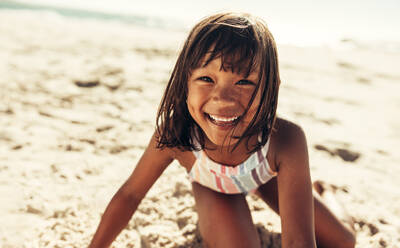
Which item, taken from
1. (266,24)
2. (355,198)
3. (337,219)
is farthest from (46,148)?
(355,198)

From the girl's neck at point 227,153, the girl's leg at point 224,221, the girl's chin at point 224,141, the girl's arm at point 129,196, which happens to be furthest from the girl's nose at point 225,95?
the girl's leg at point 224,221

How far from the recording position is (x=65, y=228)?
1.51 meters

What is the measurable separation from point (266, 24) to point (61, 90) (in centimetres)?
234

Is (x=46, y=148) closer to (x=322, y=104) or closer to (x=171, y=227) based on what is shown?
(x=171, y=227)

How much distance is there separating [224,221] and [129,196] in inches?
16.9

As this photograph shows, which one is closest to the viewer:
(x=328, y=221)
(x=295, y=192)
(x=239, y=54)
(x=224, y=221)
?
(x=239, y=54)

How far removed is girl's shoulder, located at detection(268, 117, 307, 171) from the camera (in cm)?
122

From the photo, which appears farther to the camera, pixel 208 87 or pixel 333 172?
pixel 333 172

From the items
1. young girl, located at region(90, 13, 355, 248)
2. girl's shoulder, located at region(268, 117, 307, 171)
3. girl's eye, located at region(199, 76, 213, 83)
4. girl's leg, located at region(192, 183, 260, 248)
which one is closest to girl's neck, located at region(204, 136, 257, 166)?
young girl, located at region(90, 13, 355, 248)

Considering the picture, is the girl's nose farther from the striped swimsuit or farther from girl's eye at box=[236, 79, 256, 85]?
the striped swimsuit

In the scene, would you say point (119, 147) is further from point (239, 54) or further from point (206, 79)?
point (239, 54)

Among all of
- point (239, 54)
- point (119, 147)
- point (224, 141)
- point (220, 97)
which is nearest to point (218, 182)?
point (224, 141)

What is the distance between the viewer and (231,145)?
4.34 feet

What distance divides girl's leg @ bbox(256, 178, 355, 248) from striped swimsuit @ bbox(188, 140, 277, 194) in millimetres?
199
